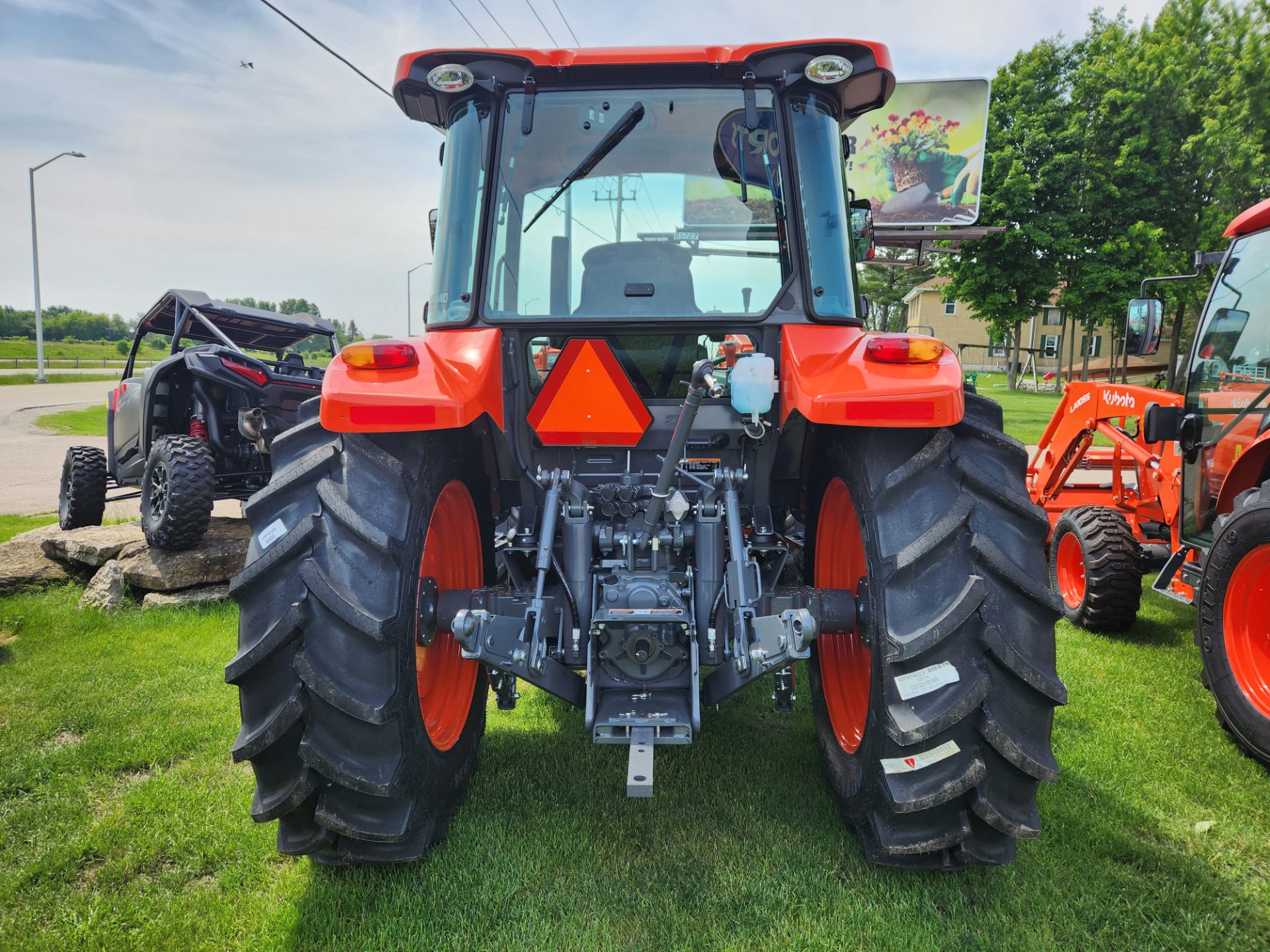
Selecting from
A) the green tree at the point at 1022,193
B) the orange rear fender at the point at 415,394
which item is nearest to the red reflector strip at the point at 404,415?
the orange rear fender at the point at 415,394

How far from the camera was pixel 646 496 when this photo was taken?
2.73m

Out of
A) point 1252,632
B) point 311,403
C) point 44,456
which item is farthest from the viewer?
point 44,456

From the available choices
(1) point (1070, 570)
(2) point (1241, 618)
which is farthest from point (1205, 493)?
(2) point (1241, 618)

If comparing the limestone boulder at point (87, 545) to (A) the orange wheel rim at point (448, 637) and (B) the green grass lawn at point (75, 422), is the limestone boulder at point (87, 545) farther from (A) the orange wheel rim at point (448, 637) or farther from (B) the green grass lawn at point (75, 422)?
(B) the green grass lawn at point (75, 422)

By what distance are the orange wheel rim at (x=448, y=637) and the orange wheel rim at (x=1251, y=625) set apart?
10.3ft

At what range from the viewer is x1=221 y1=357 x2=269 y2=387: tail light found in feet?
21.1

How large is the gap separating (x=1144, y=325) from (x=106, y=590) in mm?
6381

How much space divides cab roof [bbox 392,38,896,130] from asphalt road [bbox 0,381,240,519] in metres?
6.79

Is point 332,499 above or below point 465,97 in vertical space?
below

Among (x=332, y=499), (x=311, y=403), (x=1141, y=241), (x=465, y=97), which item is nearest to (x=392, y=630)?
(x=332, y=499)

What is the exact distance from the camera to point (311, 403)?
2938mm

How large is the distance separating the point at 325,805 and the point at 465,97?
2328mm

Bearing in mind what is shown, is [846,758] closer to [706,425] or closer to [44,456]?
[706,425]

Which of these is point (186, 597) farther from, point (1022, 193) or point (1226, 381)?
point (1022, 193)
